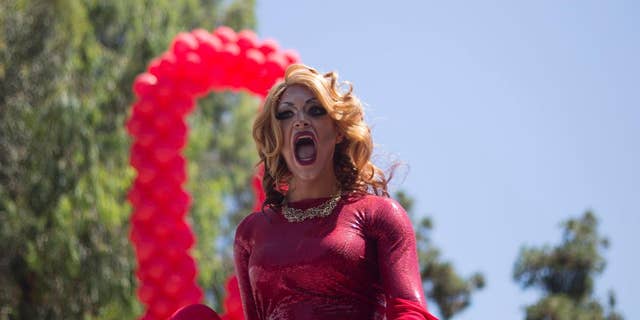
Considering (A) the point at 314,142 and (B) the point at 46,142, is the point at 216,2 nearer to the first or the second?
(B) the point at 46,142

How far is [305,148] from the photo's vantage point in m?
3.57

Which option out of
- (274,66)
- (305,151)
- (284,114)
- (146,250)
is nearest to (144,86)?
(274,66)

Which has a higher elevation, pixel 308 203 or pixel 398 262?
pixel 308 203

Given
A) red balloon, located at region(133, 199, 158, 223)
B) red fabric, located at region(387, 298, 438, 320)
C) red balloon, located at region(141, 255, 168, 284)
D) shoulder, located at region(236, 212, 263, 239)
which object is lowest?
red fabric, located at region(387, 298, 438, 320)

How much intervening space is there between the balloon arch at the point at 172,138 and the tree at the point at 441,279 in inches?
108

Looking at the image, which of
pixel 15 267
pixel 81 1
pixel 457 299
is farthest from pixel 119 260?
pixel 457 299

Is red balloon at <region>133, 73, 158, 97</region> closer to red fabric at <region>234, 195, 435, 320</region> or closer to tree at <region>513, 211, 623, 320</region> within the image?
tree at <region>513, 211, 623, 320</region>

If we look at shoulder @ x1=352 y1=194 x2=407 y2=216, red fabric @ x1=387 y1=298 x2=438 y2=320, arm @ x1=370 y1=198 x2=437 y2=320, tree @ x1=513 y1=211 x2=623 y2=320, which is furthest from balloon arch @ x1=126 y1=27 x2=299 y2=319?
red fabric @ x1=387 y1=298 x2=438 y2=320

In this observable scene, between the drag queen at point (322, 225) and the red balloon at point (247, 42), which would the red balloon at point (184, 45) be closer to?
the red balloon at point (247, 42)

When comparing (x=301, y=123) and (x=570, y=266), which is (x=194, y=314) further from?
(x=570, y=266)

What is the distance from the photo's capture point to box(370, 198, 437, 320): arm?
323 centimetres

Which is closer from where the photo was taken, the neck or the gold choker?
the gold choker

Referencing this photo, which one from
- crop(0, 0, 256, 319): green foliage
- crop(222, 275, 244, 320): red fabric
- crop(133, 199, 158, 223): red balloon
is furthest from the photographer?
crop(0, 0, 256, 319): green foliage

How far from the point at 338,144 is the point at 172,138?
700cm
